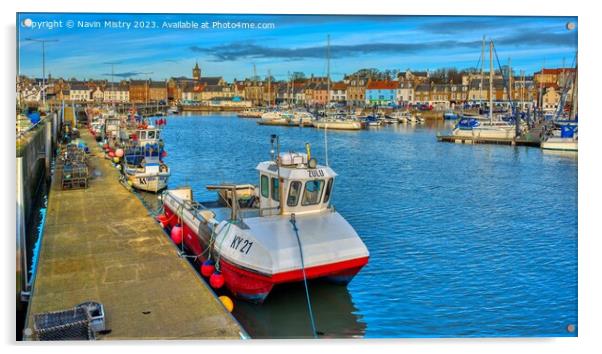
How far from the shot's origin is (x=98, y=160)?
26.1 metres

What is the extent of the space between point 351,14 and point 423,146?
33.4 m

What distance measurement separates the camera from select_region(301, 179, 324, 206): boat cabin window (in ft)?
36.2

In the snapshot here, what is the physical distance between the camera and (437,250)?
14.6 meters

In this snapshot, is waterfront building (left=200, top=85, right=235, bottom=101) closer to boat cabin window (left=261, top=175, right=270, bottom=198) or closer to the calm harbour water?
the calm harbour water

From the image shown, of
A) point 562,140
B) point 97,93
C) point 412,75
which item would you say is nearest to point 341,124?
point 412,75

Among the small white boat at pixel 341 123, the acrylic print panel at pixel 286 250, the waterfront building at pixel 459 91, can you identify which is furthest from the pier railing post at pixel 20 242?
the waterfront building at pixel 459 91

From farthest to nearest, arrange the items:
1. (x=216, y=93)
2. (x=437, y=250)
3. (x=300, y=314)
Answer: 1. (x=216, y=93)
2. (x=437, y=250)
3. (x=300, y=314)

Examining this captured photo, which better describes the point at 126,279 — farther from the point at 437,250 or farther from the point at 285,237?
the point at 437,250

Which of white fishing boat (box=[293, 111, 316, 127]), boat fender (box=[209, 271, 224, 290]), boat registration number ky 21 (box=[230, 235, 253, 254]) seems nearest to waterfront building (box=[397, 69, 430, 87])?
white fishing boat (box=[293, 111, 316, 127])

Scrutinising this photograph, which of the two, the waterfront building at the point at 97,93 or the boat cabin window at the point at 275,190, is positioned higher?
the waterfront building at the point at 97,93

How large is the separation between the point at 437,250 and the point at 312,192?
495cm

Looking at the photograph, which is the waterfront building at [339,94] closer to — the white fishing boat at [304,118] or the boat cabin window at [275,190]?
the white fishing boat at [304,118]

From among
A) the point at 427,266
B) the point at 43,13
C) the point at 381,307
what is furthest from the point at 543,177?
the point at 43,13

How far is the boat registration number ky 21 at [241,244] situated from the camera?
10352mm
